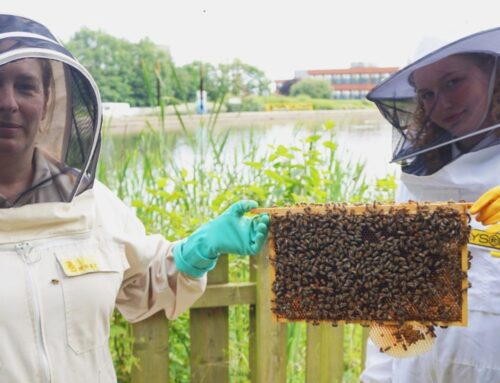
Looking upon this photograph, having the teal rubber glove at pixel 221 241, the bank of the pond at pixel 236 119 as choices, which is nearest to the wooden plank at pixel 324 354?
the teal rubber glove at pixel 221 241

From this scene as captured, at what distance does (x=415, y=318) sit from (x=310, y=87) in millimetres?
2997

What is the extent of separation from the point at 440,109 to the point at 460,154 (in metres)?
0.17

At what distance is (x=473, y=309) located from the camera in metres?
1.99

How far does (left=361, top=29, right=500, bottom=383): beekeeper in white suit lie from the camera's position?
190cm

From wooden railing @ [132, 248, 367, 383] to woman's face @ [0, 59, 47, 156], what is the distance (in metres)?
1.25

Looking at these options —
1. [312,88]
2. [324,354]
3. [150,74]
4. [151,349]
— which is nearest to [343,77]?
[312,88]

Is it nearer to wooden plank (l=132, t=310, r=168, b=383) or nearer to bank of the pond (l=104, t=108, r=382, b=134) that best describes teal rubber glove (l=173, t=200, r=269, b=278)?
wooden plank (l=132, t=310, r=168, b=383)

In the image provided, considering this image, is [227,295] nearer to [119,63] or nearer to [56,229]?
[56,229]

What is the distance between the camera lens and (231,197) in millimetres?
3398

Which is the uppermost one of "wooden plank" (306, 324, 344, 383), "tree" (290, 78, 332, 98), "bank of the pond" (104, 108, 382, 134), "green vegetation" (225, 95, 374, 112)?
"tree" (290, 78, 332, 98)

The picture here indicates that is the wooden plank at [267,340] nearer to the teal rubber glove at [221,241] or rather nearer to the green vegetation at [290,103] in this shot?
the teal rubber glove at [221,241]

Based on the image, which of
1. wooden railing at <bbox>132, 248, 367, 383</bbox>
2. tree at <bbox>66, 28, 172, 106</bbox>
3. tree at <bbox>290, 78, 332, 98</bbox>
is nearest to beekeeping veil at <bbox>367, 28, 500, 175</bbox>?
wooden railing at <bbox>132, 248, 367, 383</bbox>

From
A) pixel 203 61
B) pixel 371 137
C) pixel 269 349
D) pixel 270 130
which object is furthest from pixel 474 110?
pixel 371 137

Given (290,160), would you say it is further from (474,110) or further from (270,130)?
(474,110)
